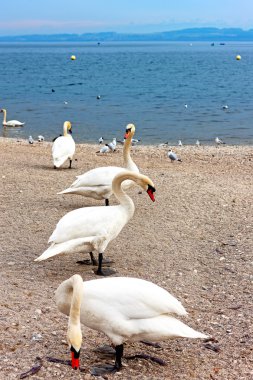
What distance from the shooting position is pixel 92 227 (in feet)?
23.4

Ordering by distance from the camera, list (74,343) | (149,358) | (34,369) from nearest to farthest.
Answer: (74,343)
(34,369)
(149,358)

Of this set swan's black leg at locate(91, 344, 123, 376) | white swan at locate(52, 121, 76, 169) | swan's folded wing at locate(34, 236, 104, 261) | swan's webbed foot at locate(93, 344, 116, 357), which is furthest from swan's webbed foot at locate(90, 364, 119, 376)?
white swan at locate(52, 121, 76, 169)

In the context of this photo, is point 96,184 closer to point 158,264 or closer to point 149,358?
point 158,264

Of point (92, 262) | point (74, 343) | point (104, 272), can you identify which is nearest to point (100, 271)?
point (104, 272)

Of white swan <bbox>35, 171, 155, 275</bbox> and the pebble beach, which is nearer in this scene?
the pebble beach

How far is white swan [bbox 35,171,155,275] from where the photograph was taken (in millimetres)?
7035

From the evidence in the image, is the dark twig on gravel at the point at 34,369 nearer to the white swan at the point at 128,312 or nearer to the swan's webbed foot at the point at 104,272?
the white swan at the point at 128,312

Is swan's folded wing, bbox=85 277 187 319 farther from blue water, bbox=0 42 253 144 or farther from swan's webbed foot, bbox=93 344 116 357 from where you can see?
blue water, bbox=0 42 253 144

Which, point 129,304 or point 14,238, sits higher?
point 129,304

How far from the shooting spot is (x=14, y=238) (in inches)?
342

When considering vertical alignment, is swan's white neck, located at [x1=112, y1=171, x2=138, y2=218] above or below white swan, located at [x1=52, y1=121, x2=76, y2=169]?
above

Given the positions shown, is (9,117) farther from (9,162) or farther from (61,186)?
(61,186)

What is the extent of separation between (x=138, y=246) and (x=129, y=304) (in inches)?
142

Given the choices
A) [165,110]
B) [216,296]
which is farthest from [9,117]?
[216,296]
